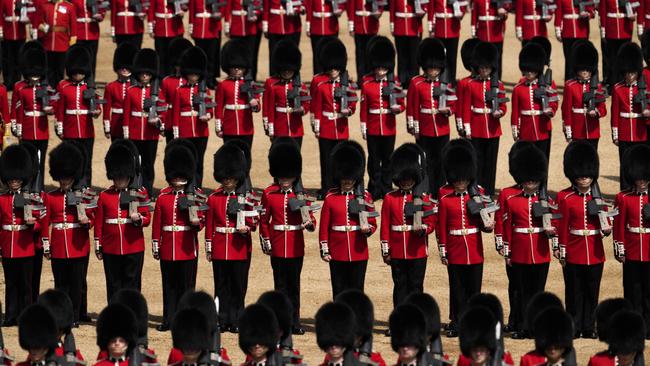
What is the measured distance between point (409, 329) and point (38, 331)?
203cm

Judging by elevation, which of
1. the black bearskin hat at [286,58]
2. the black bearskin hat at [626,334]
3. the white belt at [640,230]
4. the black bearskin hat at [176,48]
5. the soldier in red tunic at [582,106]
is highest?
the black bearskin hat at [176,48]

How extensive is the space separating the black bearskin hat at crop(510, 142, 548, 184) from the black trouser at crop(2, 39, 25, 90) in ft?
25.5

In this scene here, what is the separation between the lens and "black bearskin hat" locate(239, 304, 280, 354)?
12.1 m

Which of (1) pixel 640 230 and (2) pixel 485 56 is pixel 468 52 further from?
(1) pixel 640 230

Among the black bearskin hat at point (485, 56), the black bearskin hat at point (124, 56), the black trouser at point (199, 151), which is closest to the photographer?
the black bearskin hat at point (485, 56)

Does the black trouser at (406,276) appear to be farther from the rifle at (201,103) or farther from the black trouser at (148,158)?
the black trouser at (148,158)

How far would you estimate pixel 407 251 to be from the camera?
46.8 feet

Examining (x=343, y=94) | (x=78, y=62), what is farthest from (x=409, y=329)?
(x=78, y=62)

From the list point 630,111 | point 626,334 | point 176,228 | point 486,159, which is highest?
point 630,111

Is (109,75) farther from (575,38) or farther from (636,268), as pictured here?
(636,268)

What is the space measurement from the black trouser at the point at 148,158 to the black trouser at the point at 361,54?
342cm

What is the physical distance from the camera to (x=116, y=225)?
14.4 m

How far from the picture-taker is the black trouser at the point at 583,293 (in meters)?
14.1

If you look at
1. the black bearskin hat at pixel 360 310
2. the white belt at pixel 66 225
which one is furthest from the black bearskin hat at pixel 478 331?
the white belt at pixel 66 225
